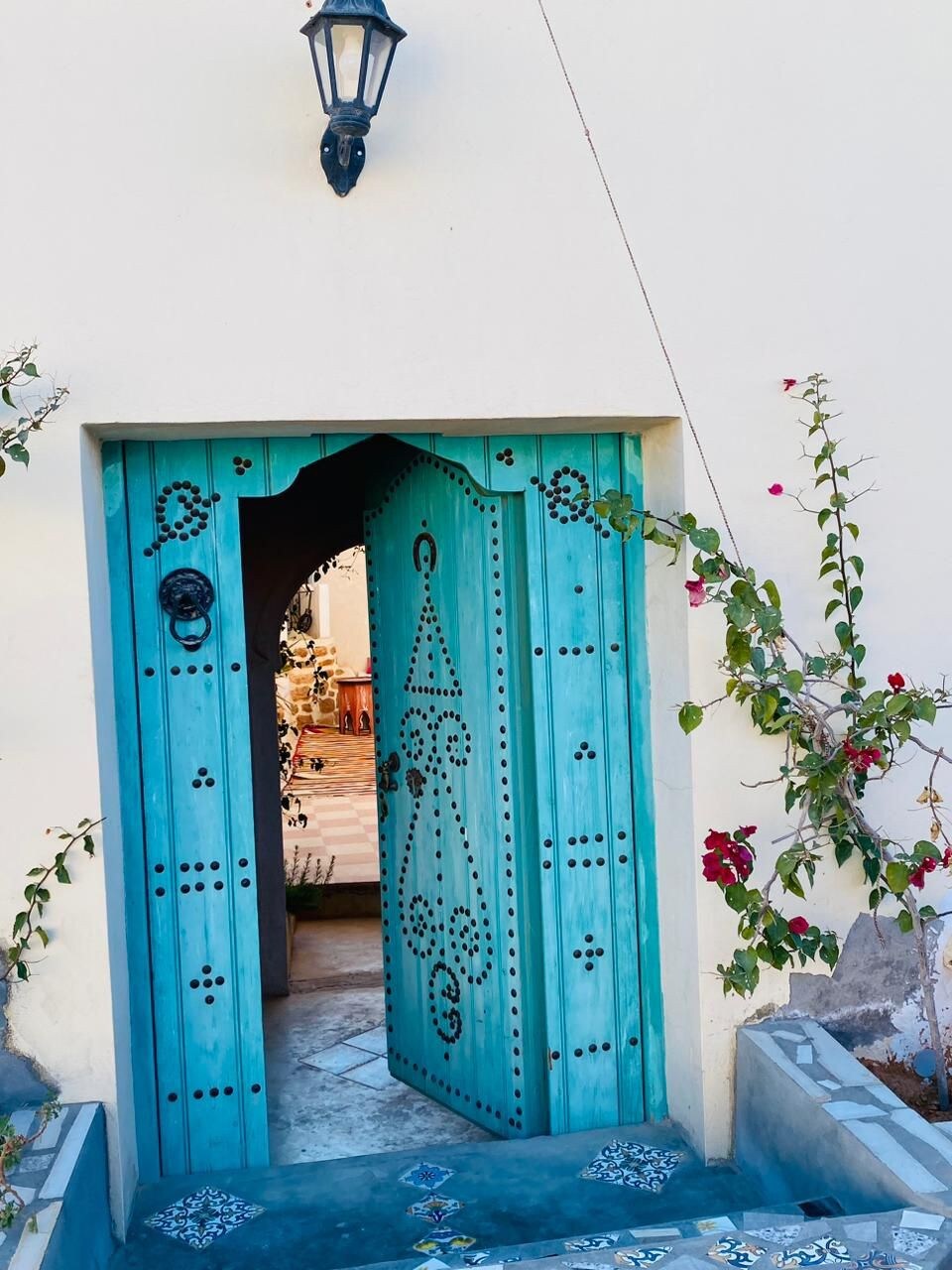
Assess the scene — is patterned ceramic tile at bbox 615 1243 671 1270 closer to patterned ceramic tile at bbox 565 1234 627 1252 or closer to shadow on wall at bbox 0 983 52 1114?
patterned ceramic tile at bbox 565 1234 627 1252

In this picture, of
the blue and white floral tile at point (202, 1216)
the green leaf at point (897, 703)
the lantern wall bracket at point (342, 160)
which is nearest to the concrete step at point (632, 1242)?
the blue and white floral tile at point (202, 1216)

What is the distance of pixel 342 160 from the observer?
321 centimetres

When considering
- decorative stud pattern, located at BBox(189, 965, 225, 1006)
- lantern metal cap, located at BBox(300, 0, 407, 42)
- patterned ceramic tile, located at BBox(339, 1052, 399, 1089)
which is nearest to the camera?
lantern metal cap, located at BBox(300, 0, 407, 42)

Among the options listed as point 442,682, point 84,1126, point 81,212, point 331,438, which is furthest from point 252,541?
point 84,1126

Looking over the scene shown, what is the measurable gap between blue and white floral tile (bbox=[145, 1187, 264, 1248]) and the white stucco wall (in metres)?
0.20

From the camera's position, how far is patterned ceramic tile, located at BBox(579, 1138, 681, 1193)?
3510 millimetres

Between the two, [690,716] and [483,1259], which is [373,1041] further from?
[690,716]

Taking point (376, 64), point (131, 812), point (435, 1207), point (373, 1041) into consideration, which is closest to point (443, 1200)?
point (435, 1207)

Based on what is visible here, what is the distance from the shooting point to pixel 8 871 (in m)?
3.21

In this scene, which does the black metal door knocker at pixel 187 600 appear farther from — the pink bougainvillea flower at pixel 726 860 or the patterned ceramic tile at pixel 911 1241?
the patterned ceramic tile at pixel 911 1241

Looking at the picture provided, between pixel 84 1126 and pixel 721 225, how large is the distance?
2.96m

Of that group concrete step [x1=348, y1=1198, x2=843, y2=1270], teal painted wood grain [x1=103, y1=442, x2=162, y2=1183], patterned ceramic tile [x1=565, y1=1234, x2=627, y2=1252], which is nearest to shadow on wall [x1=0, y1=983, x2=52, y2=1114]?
teal painted wood grain [x1=103, y1=442, x2=162, y2=1183]

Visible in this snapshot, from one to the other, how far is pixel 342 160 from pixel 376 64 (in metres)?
0.24

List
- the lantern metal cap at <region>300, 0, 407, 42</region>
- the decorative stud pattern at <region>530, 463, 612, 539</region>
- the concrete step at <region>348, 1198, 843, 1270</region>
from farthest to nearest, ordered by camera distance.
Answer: the decorative stud pattern at <region>530, 463, 612, 539</region>
the lantern metal cap at <region>300, 0, 407, 42</region>
the concrete step at <region>348, 1198, 843, 1270</region>
